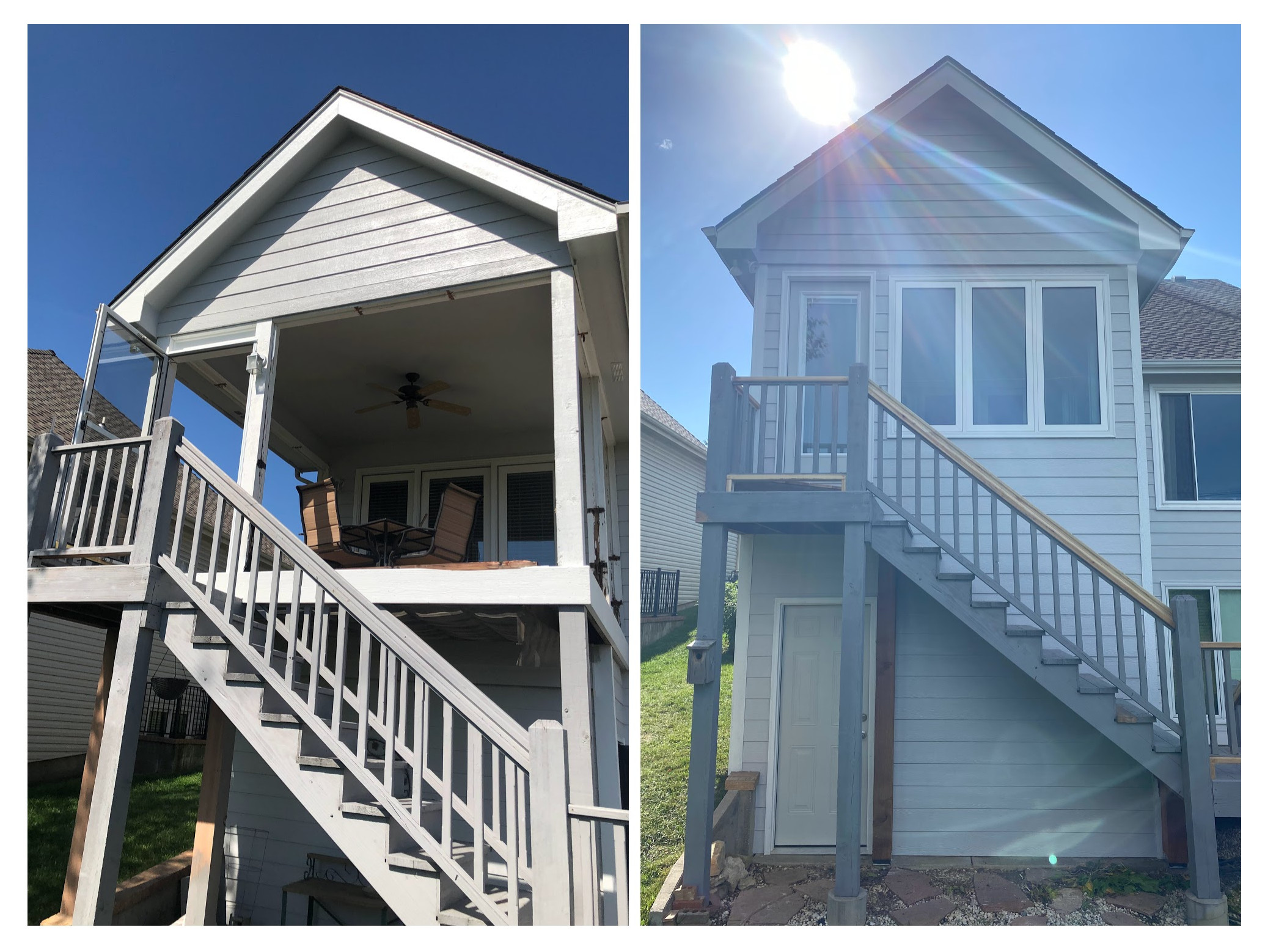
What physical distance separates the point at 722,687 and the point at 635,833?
7392 millimetres

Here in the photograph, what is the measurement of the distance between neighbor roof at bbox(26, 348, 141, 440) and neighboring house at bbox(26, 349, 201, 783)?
0.01 metres

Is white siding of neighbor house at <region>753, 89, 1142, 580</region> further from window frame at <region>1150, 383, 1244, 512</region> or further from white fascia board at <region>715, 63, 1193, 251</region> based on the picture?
window frame at <region>1150, 383, 1244, 512</region>

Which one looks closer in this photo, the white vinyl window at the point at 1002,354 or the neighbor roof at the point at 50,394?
the white vinyl window at the point at 1002,354

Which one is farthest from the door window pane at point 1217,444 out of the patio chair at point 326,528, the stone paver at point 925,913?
the patio chair at point 326,528

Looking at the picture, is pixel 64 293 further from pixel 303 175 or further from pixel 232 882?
pixel 232 882

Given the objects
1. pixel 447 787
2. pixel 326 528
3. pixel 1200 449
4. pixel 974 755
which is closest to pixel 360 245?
pixel 326 528

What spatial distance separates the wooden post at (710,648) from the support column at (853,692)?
2.23 ft

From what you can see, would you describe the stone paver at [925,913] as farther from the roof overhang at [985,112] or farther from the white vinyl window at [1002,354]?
the roof overhang at [985,112]

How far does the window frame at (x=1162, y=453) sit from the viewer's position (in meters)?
6.71

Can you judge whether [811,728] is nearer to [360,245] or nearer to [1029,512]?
[1029,512]

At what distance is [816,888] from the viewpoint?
4.70 metres

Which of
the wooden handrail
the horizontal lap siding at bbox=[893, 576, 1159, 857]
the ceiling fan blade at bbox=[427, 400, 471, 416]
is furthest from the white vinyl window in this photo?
the ceiling fan blade at bbox=[427, 400, 471, 416]

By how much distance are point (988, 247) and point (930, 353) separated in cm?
84
